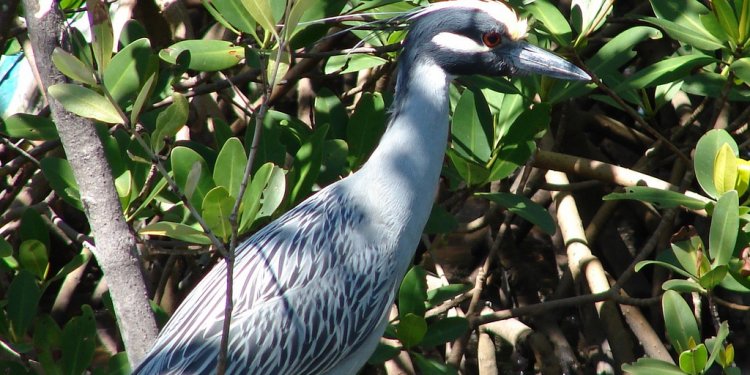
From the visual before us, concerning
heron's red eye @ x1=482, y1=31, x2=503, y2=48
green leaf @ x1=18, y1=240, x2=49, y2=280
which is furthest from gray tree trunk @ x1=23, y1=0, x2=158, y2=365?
heron's red eye @ x1=482, y1=31, x2=503, y2=48

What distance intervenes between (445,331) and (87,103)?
3.99 feet

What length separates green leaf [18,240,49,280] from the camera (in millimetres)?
2492

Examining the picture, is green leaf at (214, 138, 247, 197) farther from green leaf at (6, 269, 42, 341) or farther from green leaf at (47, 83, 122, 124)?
green leaf at (6, 269, 42, 341)

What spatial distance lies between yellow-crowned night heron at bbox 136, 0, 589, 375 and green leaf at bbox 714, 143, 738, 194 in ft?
1.41

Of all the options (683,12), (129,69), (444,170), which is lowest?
(444,170)

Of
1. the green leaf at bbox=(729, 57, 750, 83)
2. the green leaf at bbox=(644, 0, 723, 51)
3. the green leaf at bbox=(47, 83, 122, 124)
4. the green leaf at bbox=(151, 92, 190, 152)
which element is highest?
the green leaf at bbox=(47, 83, 122, 124)

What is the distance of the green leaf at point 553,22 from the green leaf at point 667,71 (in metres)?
0.21

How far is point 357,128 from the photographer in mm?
2537

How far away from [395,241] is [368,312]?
0.66 feet

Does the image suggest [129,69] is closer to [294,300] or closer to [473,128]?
[294,300]

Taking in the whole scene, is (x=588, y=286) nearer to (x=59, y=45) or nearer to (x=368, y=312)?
(x=368, y=312)

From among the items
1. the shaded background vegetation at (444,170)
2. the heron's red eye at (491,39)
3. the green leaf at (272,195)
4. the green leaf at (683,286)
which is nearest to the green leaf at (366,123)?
the shaded background vegetation at (444,170)

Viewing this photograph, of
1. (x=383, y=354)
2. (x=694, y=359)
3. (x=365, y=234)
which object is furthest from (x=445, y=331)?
(x=694, y=359)

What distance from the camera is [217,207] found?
1.71 meters
